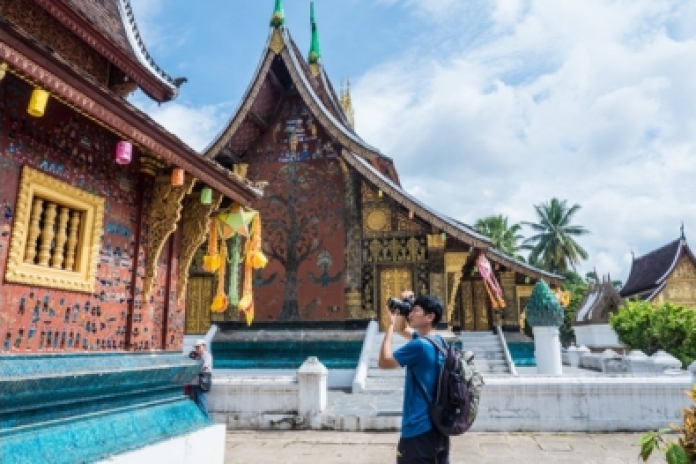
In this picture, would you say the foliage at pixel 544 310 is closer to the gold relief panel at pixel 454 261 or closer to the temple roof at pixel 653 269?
the gold relief panel at pixel 454 261

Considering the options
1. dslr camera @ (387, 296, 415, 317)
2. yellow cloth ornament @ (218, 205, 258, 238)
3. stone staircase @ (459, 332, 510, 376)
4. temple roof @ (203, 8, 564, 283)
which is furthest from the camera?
temple roof @ (203, 8, 564, 283)

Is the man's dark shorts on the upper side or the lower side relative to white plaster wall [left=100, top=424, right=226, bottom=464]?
upper

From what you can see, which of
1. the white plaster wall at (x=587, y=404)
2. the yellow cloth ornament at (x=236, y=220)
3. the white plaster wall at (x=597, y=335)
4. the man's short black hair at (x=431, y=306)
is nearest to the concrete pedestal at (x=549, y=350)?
the white plaster wall at (x=587, y=404)

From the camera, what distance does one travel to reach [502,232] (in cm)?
3606

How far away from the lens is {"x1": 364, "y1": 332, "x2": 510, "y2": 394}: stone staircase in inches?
356

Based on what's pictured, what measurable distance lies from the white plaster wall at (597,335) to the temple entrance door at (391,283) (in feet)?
48.7

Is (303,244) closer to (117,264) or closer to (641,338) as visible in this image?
(117,264)

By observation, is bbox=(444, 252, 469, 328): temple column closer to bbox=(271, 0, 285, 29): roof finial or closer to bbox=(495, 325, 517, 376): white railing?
bbox=(495, 325, 517, 376): white railing

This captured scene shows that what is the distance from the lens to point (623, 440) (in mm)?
5473

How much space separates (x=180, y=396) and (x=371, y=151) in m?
7.93

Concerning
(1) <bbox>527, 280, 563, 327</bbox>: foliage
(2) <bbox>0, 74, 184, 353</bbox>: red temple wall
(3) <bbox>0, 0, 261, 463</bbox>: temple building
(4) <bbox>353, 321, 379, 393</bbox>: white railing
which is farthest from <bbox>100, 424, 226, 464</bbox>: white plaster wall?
(1) <bbox>527, 280, 563, 327</bbox>: foliage

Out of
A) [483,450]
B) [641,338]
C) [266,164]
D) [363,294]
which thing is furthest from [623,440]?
[641,338]

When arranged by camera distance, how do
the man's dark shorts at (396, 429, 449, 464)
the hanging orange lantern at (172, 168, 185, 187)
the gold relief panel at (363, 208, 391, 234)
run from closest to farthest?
the man's dark shorts at (396, 429, 449, 464) → the hanging orange lantern at (172, 168, 185, 187) → the gold relief panel at (363, 208, 391, 234)

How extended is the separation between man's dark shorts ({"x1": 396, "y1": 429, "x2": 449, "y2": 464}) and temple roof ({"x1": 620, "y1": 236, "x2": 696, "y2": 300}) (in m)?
24.9
